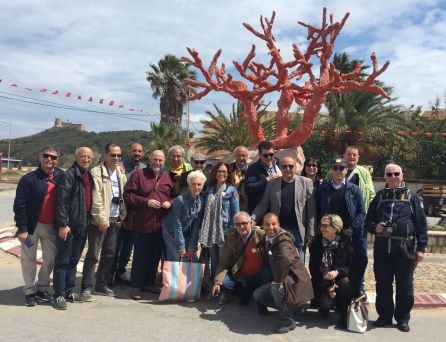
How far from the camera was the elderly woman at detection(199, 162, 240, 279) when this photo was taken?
4.65m

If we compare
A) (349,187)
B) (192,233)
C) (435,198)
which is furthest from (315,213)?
(435,198)

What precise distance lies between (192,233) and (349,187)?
1784 mm


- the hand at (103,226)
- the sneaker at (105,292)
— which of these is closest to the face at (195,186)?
the hand at (103,226)

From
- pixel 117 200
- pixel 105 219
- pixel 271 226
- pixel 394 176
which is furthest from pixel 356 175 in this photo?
pixel 105 219

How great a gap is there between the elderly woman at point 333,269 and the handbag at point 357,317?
9cm

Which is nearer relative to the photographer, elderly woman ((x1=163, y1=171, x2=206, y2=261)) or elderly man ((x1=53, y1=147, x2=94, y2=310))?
→ elderly man ((x1=53, y1=147, x2=94, y2=310))

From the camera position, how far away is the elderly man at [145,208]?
4742mm

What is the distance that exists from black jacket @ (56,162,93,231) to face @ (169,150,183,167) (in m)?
1.25

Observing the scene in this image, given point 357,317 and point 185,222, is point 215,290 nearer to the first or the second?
point 185,222

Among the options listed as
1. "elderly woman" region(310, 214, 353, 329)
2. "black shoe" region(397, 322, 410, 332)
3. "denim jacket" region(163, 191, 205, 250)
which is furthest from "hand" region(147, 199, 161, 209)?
"black shoe" region(397, 322, 410, 332)

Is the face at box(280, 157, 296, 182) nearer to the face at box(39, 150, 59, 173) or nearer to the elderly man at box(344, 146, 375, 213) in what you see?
the elderly man at box(344, 146, 375, 213)

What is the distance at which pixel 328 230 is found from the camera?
163 inches

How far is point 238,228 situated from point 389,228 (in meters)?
1.46

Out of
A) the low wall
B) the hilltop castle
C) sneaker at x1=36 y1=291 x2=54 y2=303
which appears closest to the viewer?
sneaker at x1=36 y1=291 x2=54 y2=303
